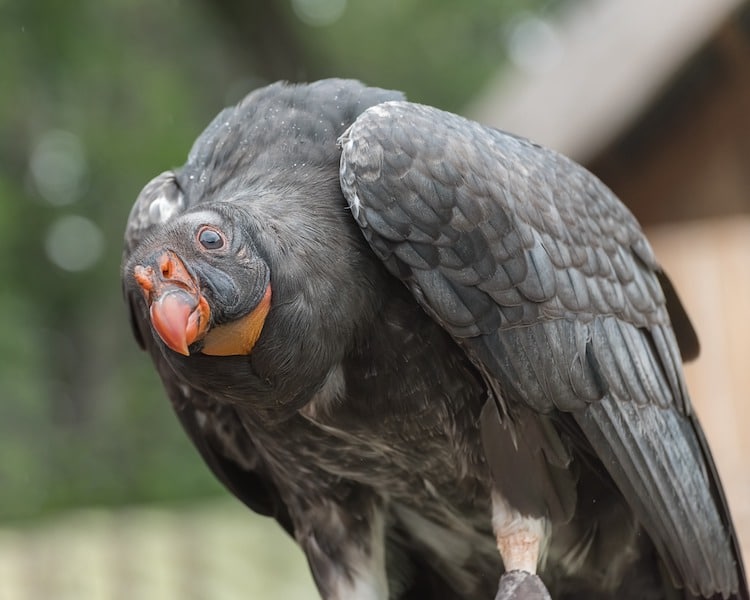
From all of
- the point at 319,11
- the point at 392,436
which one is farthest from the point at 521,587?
the point at 319,11

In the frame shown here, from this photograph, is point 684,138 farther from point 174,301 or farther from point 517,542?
point 174,301

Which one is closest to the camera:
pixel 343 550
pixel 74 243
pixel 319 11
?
A: pixel 343 550

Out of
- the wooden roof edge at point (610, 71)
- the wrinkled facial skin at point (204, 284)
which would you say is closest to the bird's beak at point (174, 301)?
the wrinkled facial skin at point (204, 284)

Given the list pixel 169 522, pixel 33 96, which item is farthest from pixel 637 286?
pixel 33 96

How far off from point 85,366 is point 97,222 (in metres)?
4.90

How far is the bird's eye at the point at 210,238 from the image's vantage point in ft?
10.9

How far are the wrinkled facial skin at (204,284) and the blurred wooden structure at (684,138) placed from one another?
14.0ft

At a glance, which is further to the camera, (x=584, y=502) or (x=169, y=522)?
(x=169, y=522)

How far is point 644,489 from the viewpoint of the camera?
384cm

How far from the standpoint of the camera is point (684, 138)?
8.21 m

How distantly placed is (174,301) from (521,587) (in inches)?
64.2

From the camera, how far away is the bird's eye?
3332 mm

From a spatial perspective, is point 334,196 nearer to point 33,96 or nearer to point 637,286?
point 637,286

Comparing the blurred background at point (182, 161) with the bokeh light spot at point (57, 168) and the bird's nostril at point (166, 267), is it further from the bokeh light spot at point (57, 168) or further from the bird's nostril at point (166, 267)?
the bird's nostril at point (166, 267)
